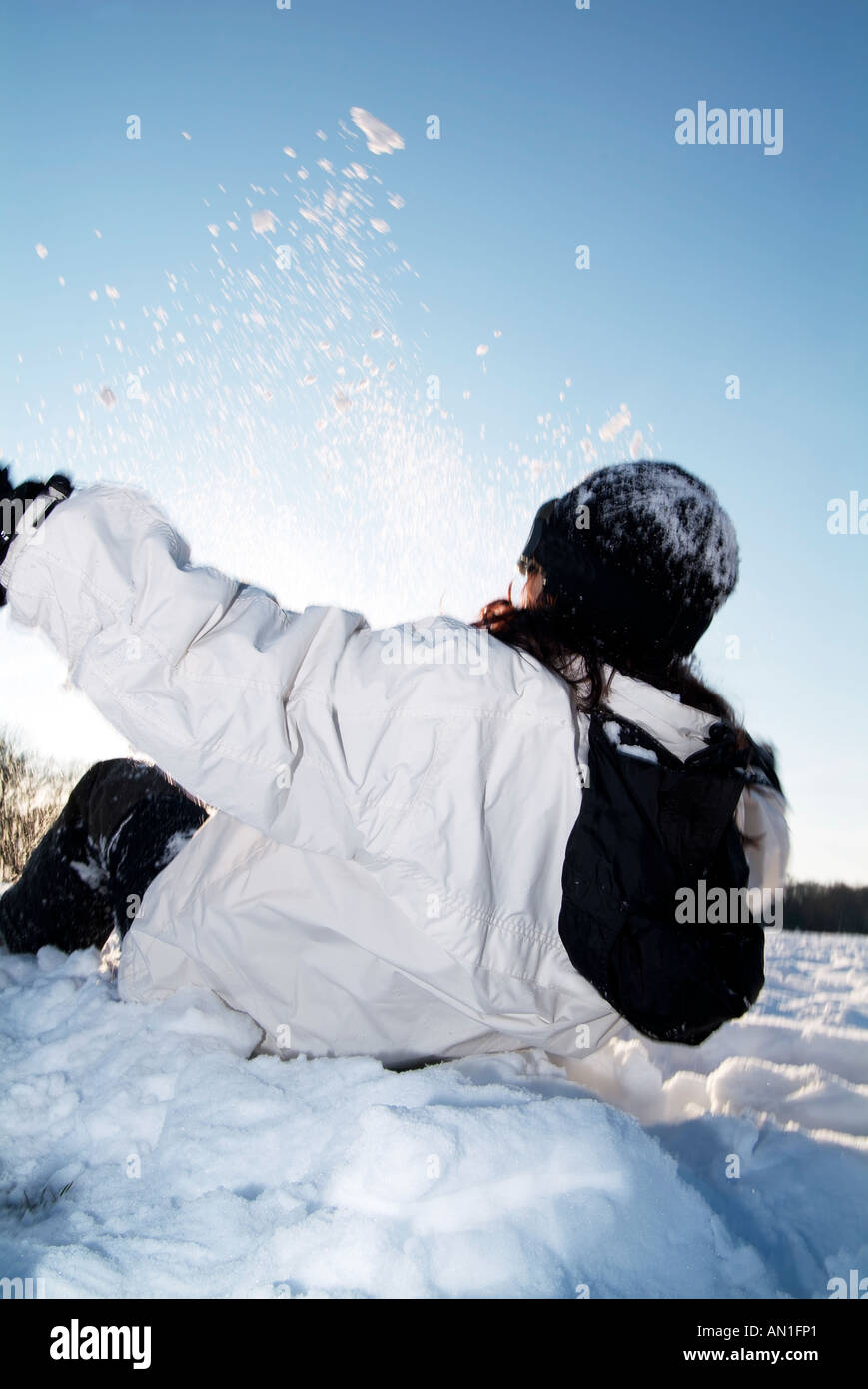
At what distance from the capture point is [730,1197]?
57.8 inches

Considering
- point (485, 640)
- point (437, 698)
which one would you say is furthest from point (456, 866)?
point (485, 640)

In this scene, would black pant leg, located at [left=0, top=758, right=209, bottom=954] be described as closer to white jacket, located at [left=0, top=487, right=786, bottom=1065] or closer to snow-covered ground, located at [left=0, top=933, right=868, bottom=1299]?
snow-covered ground, located at [left=0, top=933, right=868, bottom=1299]

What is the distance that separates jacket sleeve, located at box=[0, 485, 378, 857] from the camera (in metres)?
1.41

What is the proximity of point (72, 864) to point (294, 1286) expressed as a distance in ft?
5.45

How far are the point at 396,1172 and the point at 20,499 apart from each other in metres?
1.49

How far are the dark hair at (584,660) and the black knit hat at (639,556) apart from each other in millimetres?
18

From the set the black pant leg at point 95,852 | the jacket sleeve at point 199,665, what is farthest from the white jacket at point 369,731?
the black pant leg at point 95,852

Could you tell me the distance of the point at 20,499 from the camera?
1.63 metres

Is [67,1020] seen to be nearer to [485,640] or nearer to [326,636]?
[326,636]

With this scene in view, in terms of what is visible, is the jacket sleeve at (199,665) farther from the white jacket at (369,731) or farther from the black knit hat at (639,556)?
the black knit hat at (639,556)

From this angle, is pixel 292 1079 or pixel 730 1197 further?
pixel 292 1079

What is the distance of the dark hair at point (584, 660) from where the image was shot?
1606mm

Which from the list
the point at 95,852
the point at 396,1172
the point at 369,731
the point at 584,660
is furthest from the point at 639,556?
the point at 95,852

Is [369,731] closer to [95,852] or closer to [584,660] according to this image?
[584,660]
